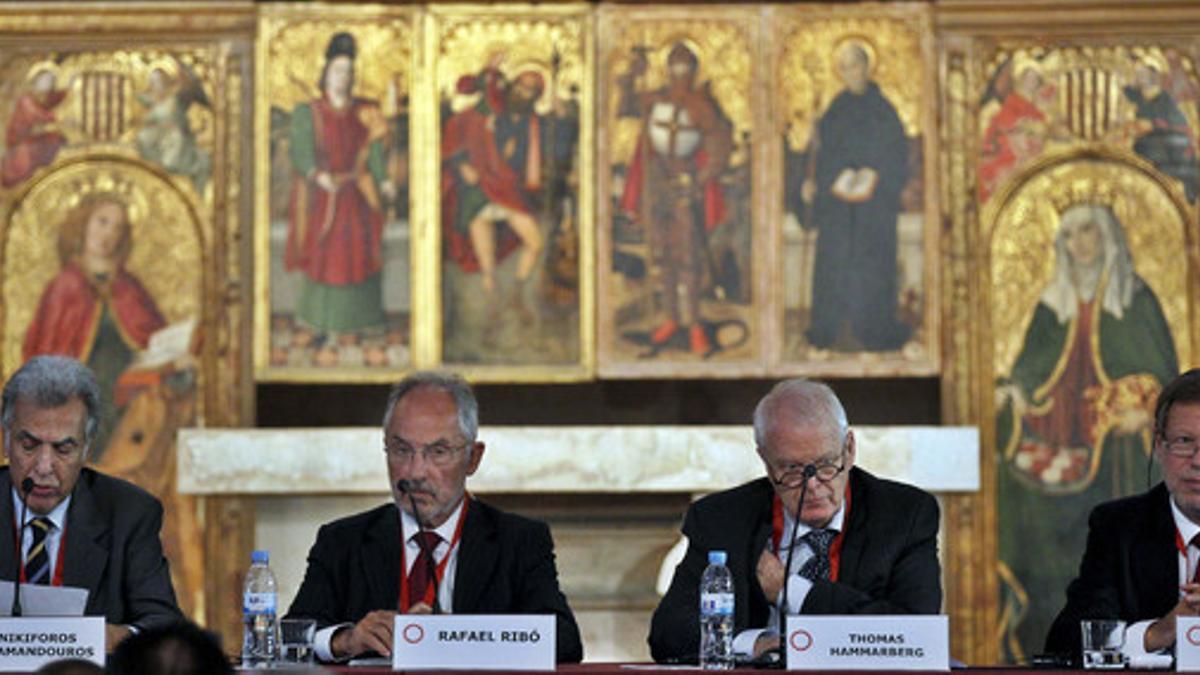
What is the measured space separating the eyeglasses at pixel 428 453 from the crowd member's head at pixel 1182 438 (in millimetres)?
1733

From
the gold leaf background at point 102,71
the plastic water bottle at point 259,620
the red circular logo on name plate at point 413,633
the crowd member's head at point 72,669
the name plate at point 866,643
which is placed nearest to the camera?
the crowd member's head at point 72,669

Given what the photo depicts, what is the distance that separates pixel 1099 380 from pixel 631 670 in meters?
5.06

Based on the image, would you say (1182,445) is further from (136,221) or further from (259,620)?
(136,221)

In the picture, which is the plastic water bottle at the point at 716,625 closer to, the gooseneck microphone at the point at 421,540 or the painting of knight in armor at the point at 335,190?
the gooseneck microphone at the point at 421,540

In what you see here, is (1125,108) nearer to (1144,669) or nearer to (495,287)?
(495,287)

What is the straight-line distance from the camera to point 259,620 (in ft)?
17.4

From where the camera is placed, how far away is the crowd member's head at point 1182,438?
5480 mm

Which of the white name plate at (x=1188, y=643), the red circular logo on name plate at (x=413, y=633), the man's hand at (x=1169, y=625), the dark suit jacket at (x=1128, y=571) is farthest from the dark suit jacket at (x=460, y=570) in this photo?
the white name plate at (x=1188, y=643)

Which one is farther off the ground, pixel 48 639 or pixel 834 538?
pixel 834 538

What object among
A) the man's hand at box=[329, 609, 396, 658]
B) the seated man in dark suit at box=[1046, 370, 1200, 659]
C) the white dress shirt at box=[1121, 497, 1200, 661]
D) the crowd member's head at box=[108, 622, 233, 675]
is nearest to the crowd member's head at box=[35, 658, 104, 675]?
the crowd member's head at box=[108, 622, 233, 675]

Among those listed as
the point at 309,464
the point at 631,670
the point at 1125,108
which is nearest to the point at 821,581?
the point at 631,670

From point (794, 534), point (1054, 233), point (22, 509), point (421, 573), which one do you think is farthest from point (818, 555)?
point (1054, 233)

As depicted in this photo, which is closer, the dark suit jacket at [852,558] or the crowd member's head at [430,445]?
the dark suit jacket at [852,558]

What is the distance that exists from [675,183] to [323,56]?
1.52 metres
